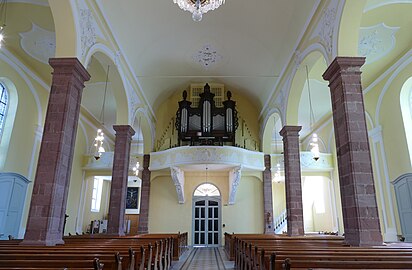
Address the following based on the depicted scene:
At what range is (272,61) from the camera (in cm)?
1067

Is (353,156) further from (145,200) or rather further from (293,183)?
(145,200)

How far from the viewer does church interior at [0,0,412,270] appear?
547 cm

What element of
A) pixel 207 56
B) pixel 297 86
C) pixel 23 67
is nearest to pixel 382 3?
pixel 297 86

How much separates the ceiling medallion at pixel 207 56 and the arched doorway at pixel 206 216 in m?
6.62

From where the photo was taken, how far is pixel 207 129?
13578mm

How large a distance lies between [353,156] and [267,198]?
29.9 ft

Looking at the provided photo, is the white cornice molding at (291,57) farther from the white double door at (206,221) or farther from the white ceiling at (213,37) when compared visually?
the white double door at (206,221)

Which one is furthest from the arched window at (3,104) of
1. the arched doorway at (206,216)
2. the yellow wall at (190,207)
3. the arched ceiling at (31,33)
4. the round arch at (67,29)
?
the arched doorway at (206,216)

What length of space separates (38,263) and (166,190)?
12.6 m

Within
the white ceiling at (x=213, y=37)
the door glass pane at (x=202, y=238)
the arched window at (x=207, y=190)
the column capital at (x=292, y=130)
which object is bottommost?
the door glass pane at (x=202, y=238)

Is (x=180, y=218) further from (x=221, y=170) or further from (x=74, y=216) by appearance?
(x=74, y=216)

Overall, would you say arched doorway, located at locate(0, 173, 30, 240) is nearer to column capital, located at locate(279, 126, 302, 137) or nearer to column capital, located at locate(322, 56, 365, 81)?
column capital, located at locate(279, 126, 302, 137)

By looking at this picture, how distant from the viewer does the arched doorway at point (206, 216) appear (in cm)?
1484

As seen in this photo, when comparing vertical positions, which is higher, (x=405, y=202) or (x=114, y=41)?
(x=114, y=41)
